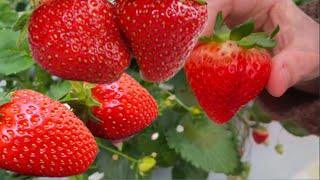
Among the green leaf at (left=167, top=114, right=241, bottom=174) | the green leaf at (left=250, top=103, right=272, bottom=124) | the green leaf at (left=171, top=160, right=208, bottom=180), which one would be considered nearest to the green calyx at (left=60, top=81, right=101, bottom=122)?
the green leaf at (left=167, top=114, right=241, bottom=174)

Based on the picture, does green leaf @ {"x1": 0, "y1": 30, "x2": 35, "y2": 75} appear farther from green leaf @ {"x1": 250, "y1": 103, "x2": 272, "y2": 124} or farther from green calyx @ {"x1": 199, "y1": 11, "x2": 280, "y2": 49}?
green leaf @ {"x1": 250, "y1": 103, "x2": 272, "y2": 124}

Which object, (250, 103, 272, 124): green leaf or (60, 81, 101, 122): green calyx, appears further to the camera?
(250, 103, 272, 124): green leaf

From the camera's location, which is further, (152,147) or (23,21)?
(152,147)

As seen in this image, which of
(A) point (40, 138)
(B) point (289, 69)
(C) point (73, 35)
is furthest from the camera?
(B) point (289, 69)

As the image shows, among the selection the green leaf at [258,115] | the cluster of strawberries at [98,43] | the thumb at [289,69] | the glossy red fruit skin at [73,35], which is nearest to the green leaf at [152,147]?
the green leaf at [258,115]

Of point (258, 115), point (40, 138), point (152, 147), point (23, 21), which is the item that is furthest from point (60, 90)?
point (258, 115)

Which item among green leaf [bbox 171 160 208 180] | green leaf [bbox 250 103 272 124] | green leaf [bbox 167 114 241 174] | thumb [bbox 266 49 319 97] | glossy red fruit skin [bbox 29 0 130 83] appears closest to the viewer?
glossy red fruit skin [bbox 29 0 130 83]

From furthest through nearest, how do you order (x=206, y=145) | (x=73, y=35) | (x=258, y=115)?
(x=258, y=115) < (x=206, y=145) < (x=73, y=35)

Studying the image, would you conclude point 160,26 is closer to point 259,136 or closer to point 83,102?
point 83,102
